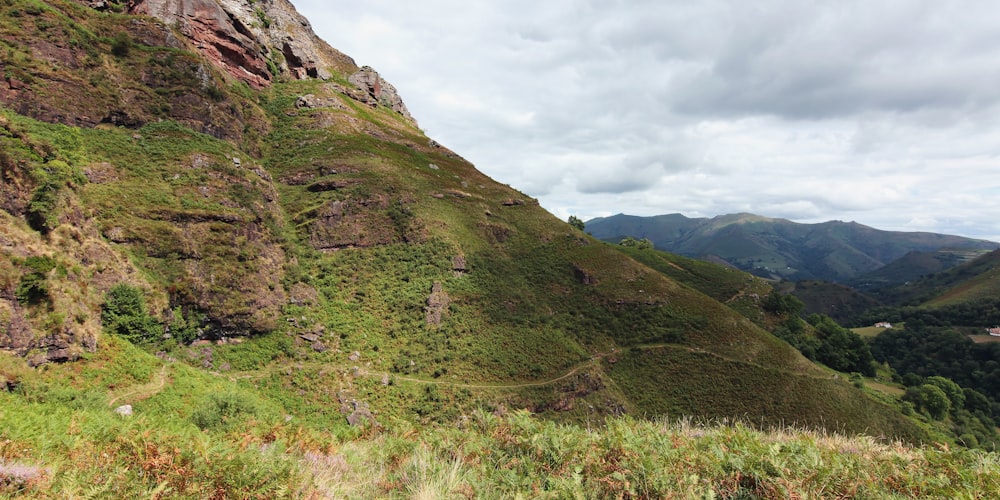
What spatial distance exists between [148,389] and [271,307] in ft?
44.8

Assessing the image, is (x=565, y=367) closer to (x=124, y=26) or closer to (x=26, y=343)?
(x=26, y=343)

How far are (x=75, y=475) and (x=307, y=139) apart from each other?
2754 inches

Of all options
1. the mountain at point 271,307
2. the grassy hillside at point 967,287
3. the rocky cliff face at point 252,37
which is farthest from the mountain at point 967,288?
the rocky cliff face at point 252,37

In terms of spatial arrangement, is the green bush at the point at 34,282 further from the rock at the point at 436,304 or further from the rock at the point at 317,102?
the rock at the point at 317,102

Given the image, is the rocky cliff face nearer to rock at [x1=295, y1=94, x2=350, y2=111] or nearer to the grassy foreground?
rock at [x1=295, y1=94, x2=350, y2=111]

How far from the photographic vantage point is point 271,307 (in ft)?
114

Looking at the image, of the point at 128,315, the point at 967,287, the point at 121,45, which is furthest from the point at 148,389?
the point at 967,287

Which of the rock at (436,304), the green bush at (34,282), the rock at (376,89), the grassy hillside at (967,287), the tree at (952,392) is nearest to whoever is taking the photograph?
the green bush at (34,282)

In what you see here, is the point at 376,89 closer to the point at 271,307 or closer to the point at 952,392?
the point at 271,307

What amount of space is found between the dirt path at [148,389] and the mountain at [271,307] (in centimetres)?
23

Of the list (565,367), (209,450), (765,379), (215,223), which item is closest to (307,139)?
(215,223)

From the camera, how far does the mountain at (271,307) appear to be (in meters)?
7.45

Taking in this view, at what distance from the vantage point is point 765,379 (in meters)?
43.9

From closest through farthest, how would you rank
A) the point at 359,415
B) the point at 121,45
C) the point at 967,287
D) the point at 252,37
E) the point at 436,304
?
the point at 359,415 → the point at 436,304 → the point at 121,45 → the point at 252,37 → the point at 967,287
